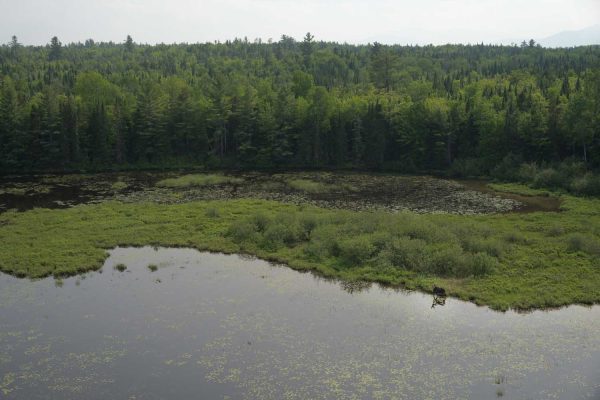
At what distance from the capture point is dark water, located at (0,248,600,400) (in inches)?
931

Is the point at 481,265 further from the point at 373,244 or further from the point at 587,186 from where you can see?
the point at 587,186

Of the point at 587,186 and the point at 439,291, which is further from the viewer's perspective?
the point at 587,186

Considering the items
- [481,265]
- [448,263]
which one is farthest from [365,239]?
[481,265]

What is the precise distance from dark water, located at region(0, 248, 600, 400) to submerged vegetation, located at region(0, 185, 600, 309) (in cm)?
200

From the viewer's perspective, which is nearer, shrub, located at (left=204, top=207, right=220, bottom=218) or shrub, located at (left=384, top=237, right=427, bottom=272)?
shrub, located at (left=384, top=237, right=427, bottom=272)

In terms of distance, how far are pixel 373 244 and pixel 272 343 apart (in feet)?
49.4

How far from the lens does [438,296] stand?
3325 cm

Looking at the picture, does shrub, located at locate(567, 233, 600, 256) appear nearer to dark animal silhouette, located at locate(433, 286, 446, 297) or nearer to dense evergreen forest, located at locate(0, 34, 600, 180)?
dark animal silhouette, located at locate(433, 286, 446, 297)

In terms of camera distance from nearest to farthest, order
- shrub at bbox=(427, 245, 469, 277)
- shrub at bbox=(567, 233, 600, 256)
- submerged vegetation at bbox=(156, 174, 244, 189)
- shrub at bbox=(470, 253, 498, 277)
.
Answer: shrub at bbox=(470, 253, 498, 277) → shrub at bbox=(427, 245, 469, 277) → shrub at bbox=(567, 233, 600, 256) → submerged vegetation at bbox=(156, 174, 244, 189)

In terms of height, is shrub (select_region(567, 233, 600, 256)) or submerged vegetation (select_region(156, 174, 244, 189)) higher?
submerged vegetation (select_region(156, 174, 244, 189))

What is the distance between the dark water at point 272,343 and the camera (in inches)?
931

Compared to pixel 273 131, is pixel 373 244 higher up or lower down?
lower down

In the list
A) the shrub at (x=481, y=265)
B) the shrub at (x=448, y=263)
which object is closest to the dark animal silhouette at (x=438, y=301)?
the shrub at (x=448, y=263)

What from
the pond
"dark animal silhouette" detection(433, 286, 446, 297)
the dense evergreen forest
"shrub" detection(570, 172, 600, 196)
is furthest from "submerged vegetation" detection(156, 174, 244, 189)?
"dark animal silhouette" detection(433, 286, 446, 297)
